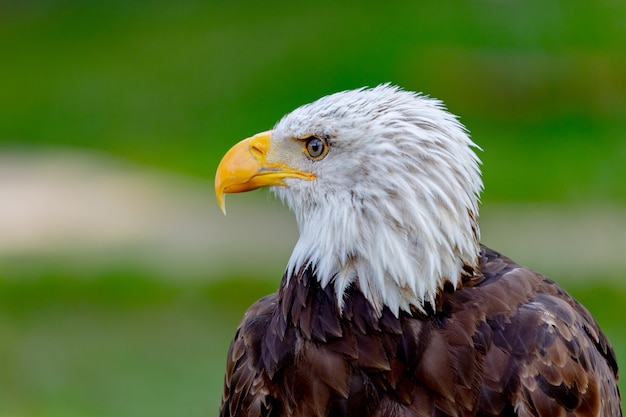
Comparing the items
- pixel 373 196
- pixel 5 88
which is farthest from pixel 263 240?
pixel 5 88

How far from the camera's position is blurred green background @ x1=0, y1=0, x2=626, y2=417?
911 cm

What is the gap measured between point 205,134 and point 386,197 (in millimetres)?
12857

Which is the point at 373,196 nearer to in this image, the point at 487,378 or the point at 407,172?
the point at 407,172

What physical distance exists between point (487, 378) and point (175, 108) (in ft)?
47.8

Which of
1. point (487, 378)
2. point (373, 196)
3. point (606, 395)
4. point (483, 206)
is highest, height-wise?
point (373, 196)

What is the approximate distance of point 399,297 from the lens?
349 centimetres

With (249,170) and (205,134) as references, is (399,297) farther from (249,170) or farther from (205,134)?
(205,134)

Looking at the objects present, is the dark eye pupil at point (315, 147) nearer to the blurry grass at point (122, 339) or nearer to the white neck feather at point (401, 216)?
the white neck feather at point (401, 216)

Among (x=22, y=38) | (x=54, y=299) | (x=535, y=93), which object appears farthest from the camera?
(x=22, y=38)

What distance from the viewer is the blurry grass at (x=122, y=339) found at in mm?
8008

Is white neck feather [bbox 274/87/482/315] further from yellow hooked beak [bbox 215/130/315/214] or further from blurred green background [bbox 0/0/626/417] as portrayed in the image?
blurred green background [bbox 0/0/626/417]

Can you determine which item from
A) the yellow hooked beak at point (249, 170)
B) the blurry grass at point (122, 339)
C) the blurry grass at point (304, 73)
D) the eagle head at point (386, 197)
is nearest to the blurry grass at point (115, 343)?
the blurry grass at point (122, 339)

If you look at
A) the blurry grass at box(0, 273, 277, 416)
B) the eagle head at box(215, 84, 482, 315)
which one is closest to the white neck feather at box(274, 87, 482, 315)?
the eagle head at box(215, 84, 482, 315)

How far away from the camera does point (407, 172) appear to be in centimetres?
344
